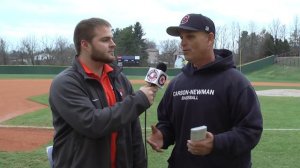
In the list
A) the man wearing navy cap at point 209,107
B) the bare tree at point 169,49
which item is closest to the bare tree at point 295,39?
the bare tree at point 169,49

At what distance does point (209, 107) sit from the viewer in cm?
310

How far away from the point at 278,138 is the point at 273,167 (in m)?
2.62

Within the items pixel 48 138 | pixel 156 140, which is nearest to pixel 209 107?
pixel 156 140

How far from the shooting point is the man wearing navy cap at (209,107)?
296 centimetres

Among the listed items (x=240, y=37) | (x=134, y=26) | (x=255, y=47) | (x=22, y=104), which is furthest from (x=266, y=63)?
(x=22, y=104)

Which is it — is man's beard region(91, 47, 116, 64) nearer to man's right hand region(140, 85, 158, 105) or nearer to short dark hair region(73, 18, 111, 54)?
short dark hair region(73, 18, 111, 54)

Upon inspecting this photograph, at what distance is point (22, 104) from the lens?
1822cm

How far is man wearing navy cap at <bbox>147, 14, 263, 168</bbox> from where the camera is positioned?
2.96 meters

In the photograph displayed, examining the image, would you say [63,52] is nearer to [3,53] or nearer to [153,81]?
[3,53]

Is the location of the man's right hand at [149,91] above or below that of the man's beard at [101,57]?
below

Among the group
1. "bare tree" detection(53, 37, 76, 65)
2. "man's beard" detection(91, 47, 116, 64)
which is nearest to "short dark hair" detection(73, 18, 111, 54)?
"man's beard" detection(91, 47, 116, 64)

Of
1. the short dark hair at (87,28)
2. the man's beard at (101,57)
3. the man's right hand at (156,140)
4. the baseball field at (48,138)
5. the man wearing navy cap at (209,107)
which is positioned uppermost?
the short dark hair at (87,28)

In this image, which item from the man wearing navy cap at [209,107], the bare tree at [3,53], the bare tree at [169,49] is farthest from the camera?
the bare tree at [169,49]

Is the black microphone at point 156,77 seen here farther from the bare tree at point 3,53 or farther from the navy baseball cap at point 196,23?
the bare tree at point 3,53
